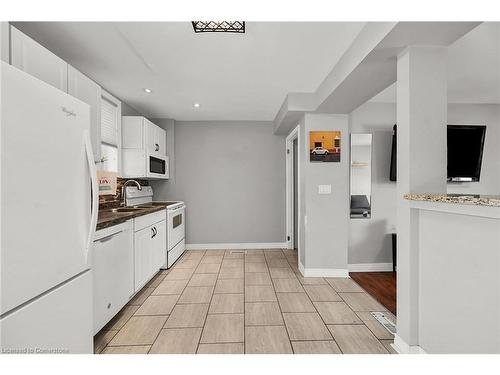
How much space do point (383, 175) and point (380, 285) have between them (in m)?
1.58

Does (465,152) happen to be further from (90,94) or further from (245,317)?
(90,94)

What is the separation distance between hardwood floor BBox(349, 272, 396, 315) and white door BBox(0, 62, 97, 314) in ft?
9.22

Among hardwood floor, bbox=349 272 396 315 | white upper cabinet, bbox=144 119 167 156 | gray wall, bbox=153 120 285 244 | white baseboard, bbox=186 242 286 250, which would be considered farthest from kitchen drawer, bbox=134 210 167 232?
hardwood floor, bbox=349 272 396 315

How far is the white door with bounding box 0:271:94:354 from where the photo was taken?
1.03 meters

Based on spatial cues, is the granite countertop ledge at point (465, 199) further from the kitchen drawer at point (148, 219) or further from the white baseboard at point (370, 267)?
the kitchen drawer at point (148, 219)

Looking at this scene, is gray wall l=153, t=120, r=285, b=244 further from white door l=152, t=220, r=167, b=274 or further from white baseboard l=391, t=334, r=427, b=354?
white baseboard l=391, t=334, r=427, b=354

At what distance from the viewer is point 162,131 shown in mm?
4609

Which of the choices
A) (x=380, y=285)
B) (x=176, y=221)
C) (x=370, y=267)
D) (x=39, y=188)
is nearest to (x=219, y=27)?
(x=39, y=188)

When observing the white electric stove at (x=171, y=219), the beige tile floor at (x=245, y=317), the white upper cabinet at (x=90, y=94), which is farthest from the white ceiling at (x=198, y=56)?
the beige tile floor at (x=245, y=317)

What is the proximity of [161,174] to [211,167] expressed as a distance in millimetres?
1017

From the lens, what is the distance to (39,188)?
1131 millimetres

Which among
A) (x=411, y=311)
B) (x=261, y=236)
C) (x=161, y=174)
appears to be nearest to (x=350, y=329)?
Answer: (x=411, y=311)

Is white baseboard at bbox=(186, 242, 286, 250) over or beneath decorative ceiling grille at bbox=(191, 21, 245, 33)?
beneath
